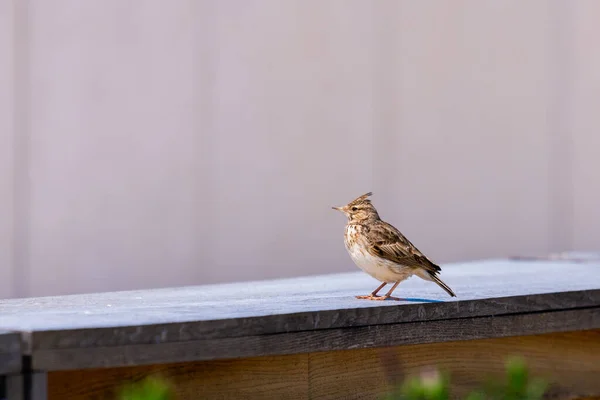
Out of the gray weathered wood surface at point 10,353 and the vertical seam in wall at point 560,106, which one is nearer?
the gray weathered wood surface at point 10,353

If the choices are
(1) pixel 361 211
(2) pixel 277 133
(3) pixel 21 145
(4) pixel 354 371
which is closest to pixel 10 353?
(4) pixel 354 371

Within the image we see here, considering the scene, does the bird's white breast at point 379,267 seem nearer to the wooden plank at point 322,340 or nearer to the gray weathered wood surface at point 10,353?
the wooden plank at point 322,340

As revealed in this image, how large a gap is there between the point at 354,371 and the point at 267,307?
33 cm

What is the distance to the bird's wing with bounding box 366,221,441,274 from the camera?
398 centimetres

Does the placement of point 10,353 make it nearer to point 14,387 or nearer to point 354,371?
point 14,387

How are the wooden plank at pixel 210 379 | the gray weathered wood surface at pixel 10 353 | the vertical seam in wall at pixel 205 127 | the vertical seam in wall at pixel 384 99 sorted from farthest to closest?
1. the vertical seam in wall at pixel 384 99
2. the vertical seam in wall at pixel 205 127
3. the wooden plank at pixel 210 379
4. the gray weathered wood surface at pixel 10 353

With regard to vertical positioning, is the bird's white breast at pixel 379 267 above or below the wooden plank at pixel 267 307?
above

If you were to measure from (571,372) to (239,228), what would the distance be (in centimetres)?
377

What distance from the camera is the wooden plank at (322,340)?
8.89ft

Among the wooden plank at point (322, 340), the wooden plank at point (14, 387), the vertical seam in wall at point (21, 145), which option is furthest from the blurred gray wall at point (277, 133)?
the wooden plank at point (14, 387)

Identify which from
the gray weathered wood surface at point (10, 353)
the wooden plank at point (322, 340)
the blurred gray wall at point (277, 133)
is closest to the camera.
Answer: the gray weathered wood surface at point (10, 353)

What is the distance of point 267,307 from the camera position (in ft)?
11.1

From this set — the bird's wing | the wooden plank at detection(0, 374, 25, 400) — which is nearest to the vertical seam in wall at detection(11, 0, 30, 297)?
the bird's wing

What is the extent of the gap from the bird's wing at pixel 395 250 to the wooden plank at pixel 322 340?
37cm
